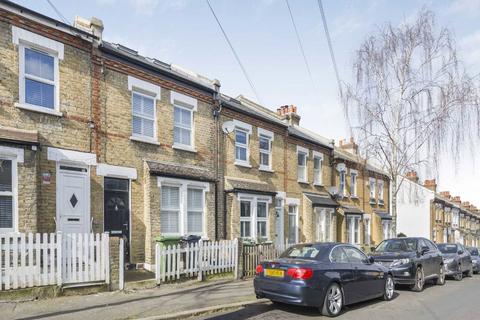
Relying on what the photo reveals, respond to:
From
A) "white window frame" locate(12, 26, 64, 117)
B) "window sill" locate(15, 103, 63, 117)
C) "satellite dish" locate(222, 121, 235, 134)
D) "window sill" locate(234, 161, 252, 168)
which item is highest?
"white window frame" locate(12, 26, 64, 117)

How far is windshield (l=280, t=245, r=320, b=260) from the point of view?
846 cm

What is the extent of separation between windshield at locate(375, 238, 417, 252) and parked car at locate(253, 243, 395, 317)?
338 centimetres

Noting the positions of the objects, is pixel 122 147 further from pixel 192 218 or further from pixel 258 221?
pixel 258 221

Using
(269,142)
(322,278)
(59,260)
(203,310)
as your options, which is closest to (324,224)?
(269,142)

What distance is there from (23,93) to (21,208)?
2885 millimetres

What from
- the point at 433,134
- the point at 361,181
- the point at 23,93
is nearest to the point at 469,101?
the point at 433,134

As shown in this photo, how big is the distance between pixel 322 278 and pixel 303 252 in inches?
40.6

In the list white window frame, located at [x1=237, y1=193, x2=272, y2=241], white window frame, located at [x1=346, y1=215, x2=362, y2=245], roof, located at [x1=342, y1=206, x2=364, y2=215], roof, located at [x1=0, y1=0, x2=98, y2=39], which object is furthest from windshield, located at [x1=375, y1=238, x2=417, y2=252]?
white window frame, located at [x1=346, y1=215, x2=362, y2=245]

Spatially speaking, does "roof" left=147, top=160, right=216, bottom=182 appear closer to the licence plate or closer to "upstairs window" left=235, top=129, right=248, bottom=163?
"upstairs window" left=235, top=129, right=248, bottom=163

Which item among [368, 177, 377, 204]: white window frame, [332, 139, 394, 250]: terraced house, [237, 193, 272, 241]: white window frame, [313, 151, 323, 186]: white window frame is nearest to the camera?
[237, 193, 272, 241]: white window frame

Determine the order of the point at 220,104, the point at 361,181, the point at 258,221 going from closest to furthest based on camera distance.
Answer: the point at 220,104 < the point at 258,221 < the point at 361,181

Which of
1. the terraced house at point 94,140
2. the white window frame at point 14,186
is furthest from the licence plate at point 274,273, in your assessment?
the white window frame at point 14,186

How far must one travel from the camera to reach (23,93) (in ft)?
32.7

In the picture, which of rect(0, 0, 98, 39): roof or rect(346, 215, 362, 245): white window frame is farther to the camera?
rect(346, 215, 362, 245): white window frame
